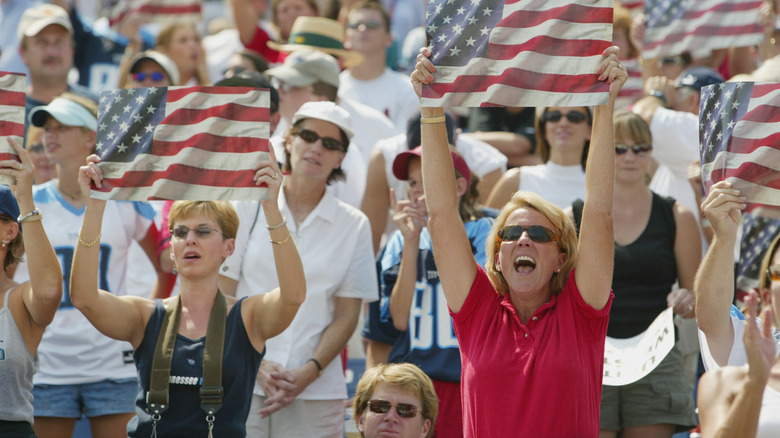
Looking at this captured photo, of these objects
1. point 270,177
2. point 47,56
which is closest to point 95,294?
point 270,177

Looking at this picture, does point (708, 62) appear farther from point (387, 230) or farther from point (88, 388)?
point (88, 388)

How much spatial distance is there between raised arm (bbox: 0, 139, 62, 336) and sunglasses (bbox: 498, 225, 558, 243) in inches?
74.6

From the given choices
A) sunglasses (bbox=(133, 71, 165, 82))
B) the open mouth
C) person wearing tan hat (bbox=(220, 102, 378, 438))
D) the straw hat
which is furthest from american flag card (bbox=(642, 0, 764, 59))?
the open mouth

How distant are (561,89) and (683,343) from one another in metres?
2.39

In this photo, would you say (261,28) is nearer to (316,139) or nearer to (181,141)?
(316,139)

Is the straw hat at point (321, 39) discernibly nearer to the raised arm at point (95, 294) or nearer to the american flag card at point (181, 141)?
the american flag card at point (181, 141)

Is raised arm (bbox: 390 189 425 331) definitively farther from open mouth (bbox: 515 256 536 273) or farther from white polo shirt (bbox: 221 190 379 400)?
open mouth (bbox: 515 256 536 273)

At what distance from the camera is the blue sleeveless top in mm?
4520

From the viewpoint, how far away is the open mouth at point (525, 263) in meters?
4.14

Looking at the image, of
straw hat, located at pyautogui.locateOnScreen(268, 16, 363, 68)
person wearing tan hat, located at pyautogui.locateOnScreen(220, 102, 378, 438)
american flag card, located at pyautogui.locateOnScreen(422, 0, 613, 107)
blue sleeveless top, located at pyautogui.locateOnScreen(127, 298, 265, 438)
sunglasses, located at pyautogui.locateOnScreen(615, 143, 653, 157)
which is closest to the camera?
american flag card, located at pyautogui.locateOnScreen(422, 0, 613, 107)

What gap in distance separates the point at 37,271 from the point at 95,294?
25cm

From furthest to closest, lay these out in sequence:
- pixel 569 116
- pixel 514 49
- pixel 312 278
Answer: pixel 569 116 → pixel 312 278 → pixel 514 49

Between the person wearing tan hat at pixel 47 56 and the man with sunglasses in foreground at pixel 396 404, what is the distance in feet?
13.0

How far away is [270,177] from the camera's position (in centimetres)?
469
